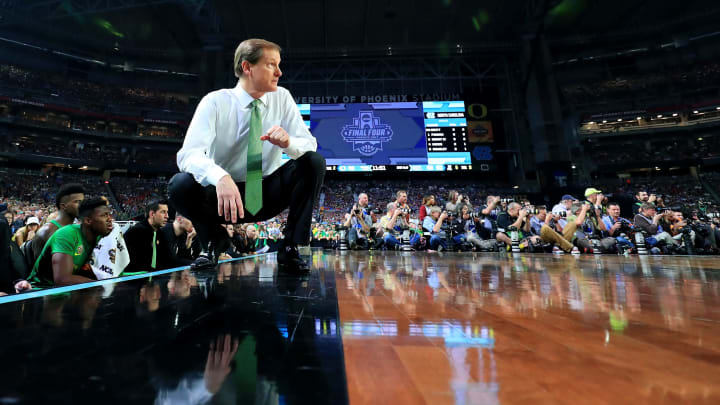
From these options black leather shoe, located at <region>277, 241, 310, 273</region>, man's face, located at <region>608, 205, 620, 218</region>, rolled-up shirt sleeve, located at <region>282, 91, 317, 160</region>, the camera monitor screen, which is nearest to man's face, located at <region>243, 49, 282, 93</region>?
rolled-up shirt sleeve, located at <region>282, 91, 317, 160</region>

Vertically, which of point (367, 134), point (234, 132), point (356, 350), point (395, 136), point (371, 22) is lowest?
point (356, 350)

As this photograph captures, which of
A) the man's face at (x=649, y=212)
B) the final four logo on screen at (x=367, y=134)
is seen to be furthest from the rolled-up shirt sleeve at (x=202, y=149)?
the final four logo on screen at (x=367, y=134)

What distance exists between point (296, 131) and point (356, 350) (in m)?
1.20

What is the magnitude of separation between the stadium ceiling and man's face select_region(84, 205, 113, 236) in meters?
13.5

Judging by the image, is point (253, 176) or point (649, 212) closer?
point (253, 176)

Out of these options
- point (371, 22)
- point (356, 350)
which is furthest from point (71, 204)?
point (371, 22)

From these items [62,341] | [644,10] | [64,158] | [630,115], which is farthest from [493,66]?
[64,158]

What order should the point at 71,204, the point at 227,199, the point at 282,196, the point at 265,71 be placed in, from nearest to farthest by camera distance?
the point at 227,199, the point at 265,71, the point at 282,196, the point at 71,204

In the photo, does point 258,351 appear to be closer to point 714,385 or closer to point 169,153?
point 714,385

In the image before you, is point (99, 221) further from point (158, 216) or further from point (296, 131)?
point (296, 131)

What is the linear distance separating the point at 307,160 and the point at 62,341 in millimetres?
975

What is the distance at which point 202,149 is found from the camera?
118cm

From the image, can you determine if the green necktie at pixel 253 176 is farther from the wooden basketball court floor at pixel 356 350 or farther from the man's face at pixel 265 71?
the wooden basketball court floor at pixel 356 350

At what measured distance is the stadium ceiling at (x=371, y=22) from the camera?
12.8 metres
